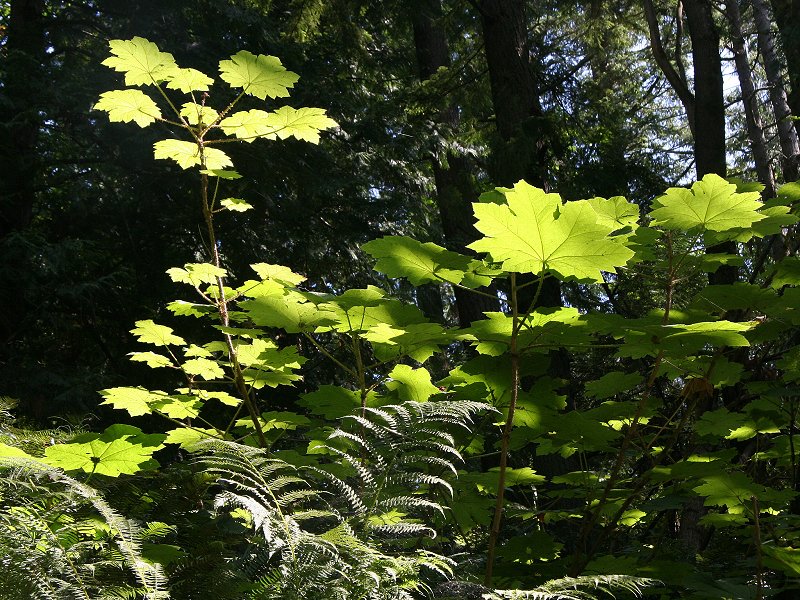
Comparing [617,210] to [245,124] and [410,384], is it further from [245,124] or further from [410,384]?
[245,124]

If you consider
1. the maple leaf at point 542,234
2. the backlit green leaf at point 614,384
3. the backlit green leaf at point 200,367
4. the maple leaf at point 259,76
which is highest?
the maple leaf at point 259,76

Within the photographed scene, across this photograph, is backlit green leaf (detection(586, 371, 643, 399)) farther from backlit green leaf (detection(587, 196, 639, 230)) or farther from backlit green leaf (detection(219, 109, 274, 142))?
backlit green leaf (detection(219, 109, 274, 142))

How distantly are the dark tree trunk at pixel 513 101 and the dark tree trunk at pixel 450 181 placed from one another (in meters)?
1.31

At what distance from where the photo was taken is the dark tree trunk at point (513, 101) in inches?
206

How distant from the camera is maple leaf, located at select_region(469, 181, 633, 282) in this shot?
1.36 m

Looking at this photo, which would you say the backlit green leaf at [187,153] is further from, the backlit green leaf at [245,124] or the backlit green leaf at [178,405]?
the backlit green leaf at [178,405]

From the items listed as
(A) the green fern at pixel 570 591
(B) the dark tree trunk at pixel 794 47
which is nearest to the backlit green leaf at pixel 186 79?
(A) the green fern at pixel 570 591

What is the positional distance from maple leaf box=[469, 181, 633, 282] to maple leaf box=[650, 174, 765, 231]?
0.47 m

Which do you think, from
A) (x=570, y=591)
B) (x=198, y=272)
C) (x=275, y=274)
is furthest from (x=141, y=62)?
(x=570, y=591)

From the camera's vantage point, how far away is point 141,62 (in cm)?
203

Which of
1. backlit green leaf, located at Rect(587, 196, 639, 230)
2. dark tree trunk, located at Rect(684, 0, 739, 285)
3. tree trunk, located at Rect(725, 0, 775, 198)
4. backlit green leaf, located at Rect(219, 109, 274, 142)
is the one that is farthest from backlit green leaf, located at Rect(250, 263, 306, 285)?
tree trunk, located at Rect(725, 0, 775, 198)

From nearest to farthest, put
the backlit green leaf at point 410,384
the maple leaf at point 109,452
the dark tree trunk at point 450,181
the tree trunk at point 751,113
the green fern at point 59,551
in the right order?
1. the green fern at point 59,551
2. the maple leaf at point 109,452
3. the backlit green leaf at point 410,384
4. the dark tree trunk at point 450,181
5. the tree trunk at point 751,113

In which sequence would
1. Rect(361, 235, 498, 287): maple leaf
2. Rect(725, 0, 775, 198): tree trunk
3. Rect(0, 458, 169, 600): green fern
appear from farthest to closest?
Rect(725, 0, 775, 198): tree trunk < Rect(361, 235, 498, 287): maple leaf < Rect(0, 458, 169, 600): green fern

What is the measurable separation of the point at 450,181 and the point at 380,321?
7444 millimetres
